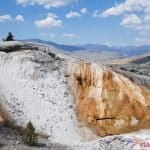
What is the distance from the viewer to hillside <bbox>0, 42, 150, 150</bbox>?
2870cm

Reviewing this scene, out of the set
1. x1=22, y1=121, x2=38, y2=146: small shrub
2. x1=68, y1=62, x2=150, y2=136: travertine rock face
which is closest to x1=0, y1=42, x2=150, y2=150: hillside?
x1=68, y1=62, x2=150, y2=136: travertine rock face

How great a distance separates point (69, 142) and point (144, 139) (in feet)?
15.6

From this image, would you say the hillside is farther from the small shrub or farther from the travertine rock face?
the small shrub

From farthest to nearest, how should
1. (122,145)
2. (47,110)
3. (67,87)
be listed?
(67,87) → (47,110) → (122,145)

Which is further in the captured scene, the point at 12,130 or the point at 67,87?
the point at 67,87

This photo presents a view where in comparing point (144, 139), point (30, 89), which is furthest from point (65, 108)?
point (144, 139)

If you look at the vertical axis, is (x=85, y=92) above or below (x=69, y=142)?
above

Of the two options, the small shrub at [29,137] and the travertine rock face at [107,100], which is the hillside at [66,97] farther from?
the small shrub at [29,137]

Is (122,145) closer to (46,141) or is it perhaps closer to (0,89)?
(46,141)

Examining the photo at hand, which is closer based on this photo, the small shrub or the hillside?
the small shrub

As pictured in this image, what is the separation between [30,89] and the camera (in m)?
31.3

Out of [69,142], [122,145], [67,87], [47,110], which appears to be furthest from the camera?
[67,87]

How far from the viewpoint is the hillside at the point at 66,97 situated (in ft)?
94.2

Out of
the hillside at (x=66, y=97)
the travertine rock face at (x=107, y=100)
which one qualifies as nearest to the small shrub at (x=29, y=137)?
the hillside at (x=66, y=97)
